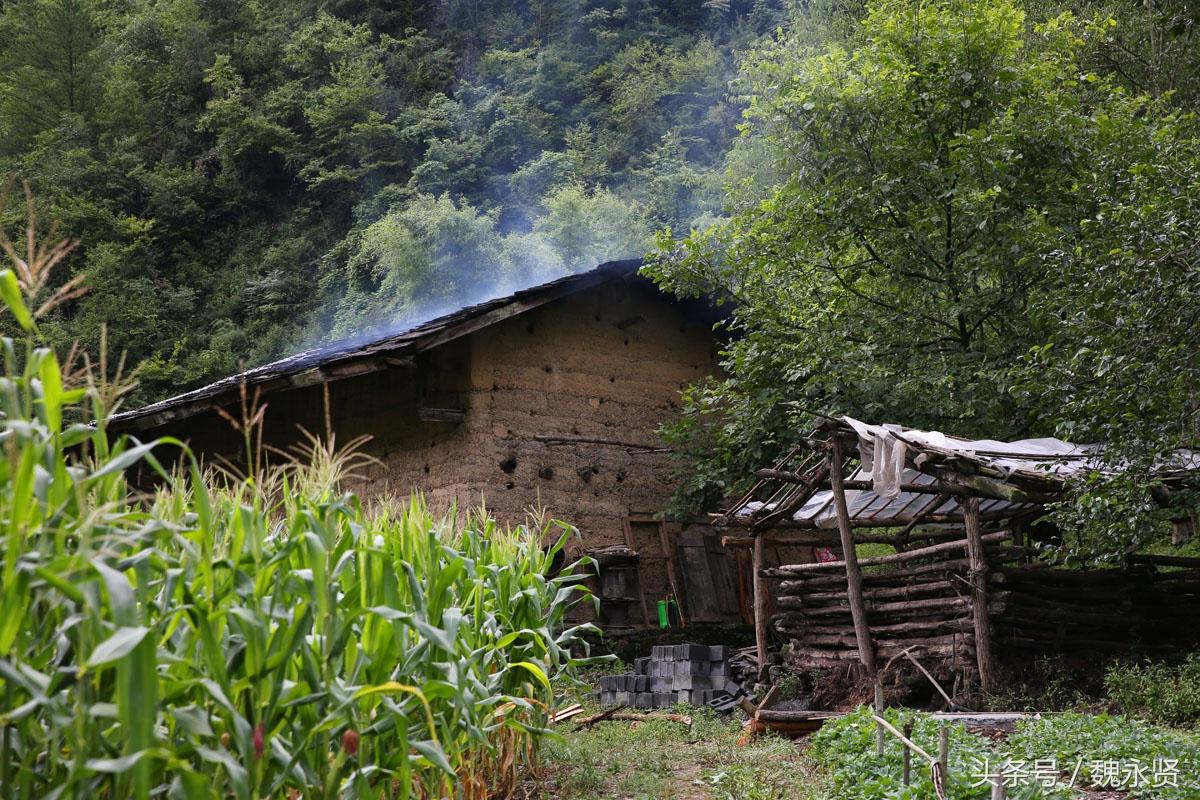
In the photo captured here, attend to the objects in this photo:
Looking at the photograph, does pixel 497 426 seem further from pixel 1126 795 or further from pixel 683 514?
pixel 1126 795

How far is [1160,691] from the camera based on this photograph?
8.30 metres

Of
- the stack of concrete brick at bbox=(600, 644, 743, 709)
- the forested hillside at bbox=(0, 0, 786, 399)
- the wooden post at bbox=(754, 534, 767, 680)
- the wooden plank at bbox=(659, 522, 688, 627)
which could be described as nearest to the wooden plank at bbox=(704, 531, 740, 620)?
the wooden plank at bbox=(659, 522, 688, 627)

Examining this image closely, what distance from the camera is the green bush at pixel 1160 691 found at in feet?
26.3

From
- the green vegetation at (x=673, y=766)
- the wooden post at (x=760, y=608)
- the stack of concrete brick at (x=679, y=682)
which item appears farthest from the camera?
the wooden post at (x=760, y=608)

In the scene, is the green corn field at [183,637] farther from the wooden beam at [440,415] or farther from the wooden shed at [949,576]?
the wooden beam at [440,415]

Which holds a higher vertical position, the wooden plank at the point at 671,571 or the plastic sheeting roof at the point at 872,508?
the plastic sheeting roof at the point at 872,508

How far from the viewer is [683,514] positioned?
14727mm

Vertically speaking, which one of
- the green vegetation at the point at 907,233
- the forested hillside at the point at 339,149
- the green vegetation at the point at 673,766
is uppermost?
the forested hillside at the point at 339,149

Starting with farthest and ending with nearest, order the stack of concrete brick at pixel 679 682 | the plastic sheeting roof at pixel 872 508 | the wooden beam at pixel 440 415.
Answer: the wooden beam at pixel 440 415 → the plastic sheeting roof at pixel 872 508 → the stack of concrete brick at pixel 679 682

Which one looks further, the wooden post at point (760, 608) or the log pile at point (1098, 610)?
the wooden post at point (760, 608)

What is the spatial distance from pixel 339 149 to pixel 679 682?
1089 inches

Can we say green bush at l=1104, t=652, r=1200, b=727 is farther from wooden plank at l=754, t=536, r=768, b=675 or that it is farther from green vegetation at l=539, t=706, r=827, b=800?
wooden plank at l=754, t=536, r=768, b=675

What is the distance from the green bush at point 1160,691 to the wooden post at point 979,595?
3.03 feet

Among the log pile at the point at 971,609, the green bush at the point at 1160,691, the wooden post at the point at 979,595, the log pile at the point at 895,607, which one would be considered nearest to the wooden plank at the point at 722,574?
the log pile at the point at 895,607
